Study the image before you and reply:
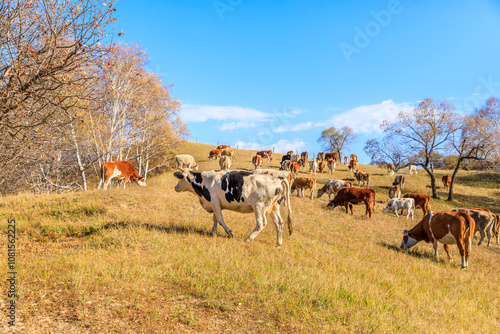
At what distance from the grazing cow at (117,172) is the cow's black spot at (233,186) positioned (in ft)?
36.8

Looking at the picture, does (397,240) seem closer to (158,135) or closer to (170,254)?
(170,254)

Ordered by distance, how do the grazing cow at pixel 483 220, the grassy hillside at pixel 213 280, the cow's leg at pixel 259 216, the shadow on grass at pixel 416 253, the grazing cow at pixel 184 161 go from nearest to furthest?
1. the grassy hillside at pixel 213 280
2. the cow's leg at pixel 259 216
3. the shadow on grass at pixel 416 253
4. the grazing cow at pixel 483 220
5. the grazing cow at pixel 184 161

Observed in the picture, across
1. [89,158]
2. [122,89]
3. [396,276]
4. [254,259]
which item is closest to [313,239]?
[396,276]

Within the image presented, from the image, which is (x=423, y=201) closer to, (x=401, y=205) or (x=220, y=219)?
(x=401, y=205)

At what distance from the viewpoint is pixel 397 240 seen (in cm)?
1352

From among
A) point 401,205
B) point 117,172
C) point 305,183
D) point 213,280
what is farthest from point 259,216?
point 401,205

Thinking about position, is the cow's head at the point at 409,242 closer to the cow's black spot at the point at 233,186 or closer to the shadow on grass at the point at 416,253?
the shadow on grass at the point at 416,253

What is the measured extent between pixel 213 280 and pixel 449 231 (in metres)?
9.82

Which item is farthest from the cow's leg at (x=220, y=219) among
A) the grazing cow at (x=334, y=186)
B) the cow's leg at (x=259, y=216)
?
the grazing cow at (x=334, y=186)

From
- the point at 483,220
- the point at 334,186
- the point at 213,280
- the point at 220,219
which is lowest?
the point at 213,280

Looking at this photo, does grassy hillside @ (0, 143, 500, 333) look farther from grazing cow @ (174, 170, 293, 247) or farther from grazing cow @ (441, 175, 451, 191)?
grazing cow @ (441, 175, 451, 191)

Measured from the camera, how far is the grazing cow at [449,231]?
34.1ft

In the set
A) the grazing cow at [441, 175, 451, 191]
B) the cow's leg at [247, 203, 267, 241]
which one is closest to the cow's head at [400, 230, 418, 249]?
the cow's leg at [247, 203, 267, 241]

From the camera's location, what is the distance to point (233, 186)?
8.46 metres
